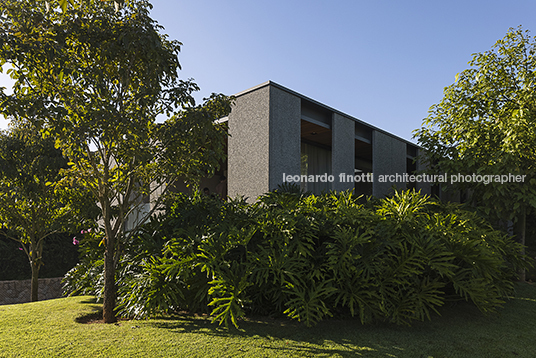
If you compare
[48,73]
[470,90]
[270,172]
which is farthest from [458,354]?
[470,90]

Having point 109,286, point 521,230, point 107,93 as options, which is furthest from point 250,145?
point 521,230

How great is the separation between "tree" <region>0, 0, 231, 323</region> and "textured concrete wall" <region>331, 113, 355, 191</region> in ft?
13.8

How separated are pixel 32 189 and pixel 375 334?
5731 mm

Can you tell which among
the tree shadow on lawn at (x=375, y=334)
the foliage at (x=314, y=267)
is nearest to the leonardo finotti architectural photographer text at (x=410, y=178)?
the foliage at (x=314, y=267)

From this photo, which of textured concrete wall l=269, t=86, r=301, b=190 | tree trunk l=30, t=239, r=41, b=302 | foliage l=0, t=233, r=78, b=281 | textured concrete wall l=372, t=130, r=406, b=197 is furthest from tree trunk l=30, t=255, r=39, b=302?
textured concrete wall l=372, t=130, r=406, b=197

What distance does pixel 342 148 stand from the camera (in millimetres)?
8195

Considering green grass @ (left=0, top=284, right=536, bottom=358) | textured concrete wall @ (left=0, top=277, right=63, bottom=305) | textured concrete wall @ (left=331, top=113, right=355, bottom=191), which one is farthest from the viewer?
textured concrete wall @ (left=0, top=277, right=63, bottom=305)

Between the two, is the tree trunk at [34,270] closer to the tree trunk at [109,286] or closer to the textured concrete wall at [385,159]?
the tree trunk at [109,286]

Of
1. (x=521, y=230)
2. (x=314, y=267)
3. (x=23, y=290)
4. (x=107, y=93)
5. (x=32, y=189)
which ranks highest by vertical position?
(x=107, y=93)

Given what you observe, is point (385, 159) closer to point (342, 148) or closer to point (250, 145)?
point (342, 148)

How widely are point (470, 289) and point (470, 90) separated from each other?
525cm

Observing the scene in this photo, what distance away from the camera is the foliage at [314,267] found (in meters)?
3.41

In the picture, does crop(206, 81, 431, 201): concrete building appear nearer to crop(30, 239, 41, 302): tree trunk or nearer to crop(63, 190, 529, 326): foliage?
crop(63, 190, 529, 326): foliage

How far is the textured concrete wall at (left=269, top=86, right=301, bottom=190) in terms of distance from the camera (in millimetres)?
6461
